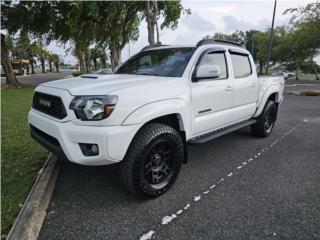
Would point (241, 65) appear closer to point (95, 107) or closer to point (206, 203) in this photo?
point (206, 203)

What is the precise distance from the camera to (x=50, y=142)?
10.3ft

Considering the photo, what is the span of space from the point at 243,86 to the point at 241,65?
0.46 meters

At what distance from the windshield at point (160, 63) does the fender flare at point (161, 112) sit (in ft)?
1.58

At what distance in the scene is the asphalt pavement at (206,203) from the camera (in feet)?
8.68

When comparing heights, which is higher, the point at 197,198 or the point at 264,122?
the point at 264,122

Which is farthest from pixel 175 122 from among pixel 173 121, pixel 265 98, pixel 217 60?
pixel 265 98

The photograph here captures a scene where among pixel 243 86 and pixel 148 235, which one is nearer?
pixel 148 235

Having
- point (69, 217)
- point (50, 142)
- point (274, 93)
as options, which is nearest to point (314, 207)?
point (69, 217)

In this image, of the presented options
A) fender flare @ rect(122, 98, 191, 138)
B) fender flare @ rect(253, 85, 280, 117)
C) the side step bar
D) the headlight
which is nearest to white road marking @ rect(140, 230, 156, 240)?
fender flare @ rect(122, 98, 191, 138)

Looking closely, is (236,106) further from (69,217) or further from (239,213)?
(69,217)

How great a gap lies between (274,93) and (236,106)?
1.90 m

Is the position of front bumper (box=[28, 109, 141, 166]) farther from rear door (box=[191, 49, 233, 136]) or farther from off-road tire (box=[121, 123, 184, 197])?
rear door (box=[191, 49, 233, 136])

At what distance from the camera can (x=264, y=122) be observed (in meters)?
5.75

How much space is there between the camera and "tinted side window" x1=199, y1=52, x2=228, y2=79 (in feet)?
13.3
